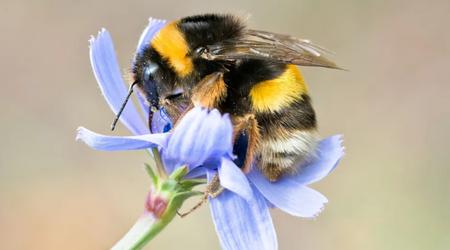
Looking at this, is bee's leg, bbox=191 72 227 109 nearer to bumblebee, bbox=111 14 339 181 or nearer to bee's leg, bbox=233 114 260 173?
bumblebee, bbox=111 14 339 181

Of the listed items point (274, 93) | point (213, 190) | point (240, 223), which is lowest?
point (240, 223)

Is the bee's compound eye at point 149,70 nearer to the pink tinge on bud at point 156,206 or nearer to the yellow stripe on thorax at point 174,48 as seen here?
the yellow stripe on thorax at point 174,48

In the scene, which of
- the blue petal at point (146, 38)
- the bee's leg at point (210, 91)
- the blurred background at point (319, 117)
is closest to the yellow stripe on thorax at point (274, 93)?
the bee's leg at point (210, 91)

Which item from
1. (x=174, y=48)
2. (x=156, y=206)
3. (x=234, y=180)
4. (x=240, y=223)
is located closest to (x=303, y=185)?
(x=240, y=223)

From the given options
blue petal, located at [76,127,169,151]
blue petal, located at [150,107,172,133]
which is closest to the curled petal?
blue petal, located at [150,107,172,133]

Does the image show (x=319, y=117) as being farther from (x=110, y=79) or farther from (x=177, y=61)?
(x=177, y=61)
